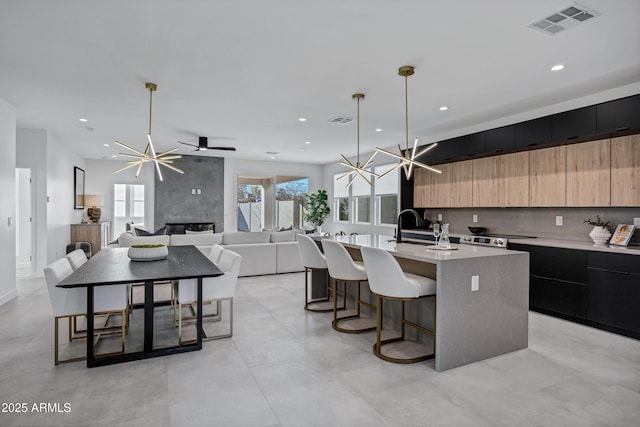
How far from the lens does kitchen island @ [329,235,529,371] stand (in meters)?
2.67

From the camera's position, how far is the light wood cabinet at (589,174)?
13.0 feet

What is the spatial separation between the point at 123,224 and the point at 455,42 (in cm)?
948

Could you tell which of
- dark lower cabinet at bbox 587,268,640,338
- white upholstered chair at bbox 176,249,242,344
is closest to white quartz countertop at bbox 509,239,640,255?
dark lower cabinet at bbox 587,268,640,338

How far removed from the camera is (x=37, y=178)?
19.8 feet

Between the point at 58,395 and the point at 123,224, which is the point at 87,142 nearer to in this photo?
the point at 123,224

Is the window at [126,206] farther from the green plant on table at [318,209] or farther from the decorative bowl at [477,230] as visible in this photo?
the decorative bowl at [477,230]

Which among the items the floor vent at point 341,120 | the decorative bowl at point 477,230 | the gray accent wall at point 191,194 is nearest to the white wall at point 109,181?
the gray accent wall at point 191,194

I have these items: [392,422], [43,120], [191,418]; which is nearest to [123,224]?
[43,120]

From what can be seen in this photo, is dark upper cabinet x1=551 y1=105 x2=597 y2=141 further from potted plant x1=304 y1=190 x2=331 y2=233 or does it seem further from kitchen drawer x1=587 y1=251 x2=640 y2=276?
potted plant x1=304 y1=190 x2=331 y2=233

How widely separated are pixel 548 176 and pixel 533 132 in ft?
1.97

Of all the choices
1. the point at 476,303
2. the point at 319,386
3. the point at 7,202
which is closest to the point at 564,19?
the point at 476,303

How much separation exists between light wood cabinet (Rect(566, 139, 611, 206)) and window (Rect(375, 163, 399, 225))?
3600 millimetres

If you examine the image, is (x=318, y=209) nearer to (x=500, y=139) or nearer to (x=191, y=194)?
(x=191, y=194)

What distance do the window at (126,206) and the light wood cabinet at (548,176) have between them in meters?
9.04
